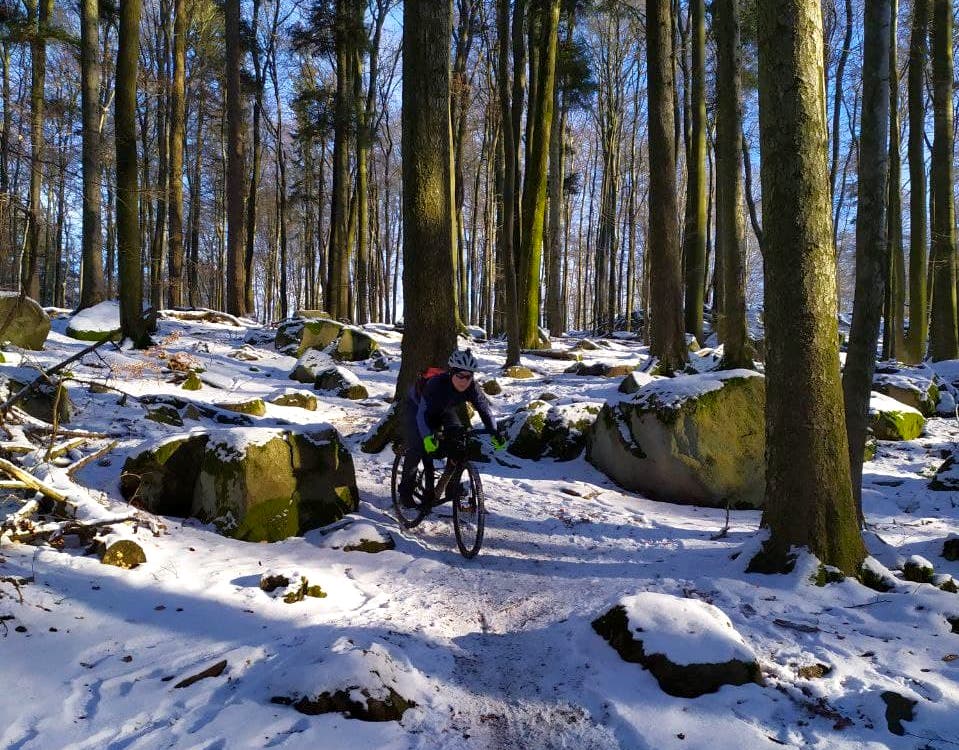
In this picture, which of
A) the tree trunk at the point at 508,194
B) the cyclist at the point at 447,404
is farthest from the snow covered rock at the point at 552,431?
the tree trunk at the point at 508,194

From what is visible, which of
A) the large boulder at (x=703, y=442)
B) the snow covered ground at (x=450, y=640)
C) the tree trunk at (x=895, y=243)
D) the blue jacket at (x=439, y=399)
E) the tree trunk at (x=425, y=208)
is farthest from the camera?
the tree trunk at (x=895, y=243)

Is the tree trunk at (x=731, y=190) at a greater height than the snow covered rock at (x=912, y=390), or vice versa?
the tree trunk at (x=731, y=190)

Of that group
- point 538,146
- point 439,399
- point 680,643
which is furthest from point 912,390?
point 680,643

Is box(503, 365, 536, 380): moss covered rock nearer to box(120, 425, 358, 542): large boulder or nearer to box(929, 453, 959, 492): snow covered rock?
box(929, 453, 959, 492): snow covered rock

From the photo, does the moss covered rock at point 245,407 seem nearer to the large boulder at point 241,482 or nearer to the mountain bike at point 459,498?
the large boulder at point 241,482

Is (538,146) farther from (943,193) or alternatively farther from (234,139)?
(943,193)

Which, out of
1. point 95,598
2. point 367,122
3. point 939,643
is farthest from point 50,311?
point 939,643

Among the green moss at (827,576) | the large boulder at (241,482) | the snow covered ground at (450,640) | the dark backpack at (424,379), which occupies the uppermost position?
the dark backpack at (424,379)

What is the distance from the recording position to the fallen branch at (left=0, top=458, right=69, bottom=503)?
418 centimetres

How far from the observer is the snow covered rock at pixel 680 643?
3174mm

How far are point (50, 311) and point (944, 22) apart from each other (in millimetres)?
23213

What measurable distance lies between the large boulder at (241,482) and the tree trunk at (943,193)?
607 inches

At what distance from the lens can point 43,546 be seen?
430 centimetres

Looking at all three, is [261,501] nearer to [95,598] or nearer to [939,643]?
[95,598]
